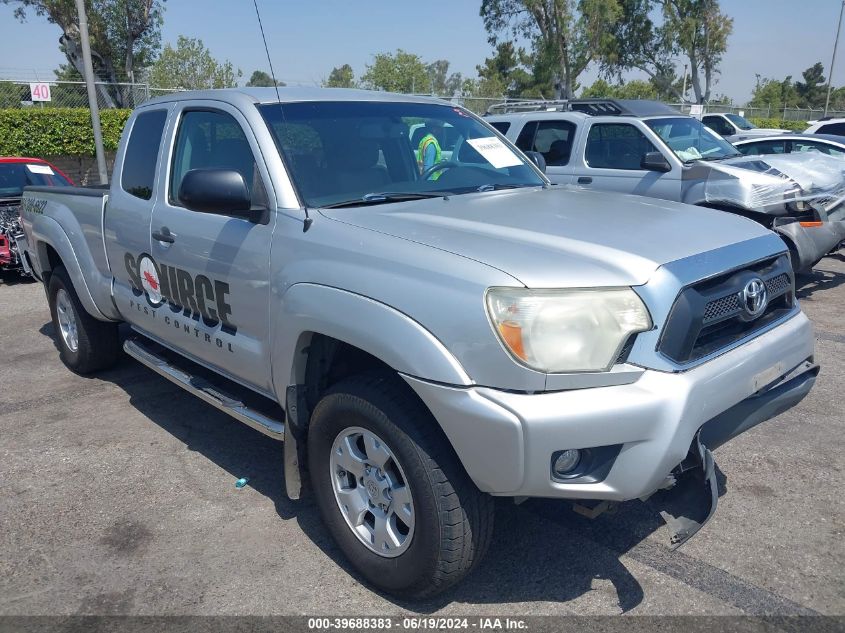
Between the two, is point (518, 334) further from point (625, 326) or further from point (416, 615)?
point (416, 615)

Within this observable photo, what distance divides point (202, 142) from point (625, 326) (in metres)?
2.59

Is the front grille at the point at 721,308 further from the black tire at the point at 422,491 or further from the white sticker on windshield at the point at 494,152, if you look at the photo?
the white sticker on windshield at the point at 494,152

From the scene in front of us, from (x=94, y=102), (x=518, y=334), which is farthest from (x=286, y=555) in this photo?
(x=94, y=102)

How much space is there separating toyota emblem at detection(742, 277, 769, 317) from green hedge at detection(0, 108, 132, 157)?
50.8 feet

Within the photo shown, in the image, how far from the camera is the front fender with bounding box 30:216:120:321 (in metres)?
4.87

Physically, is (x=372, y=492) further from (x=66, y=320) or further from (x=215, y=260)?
(x=66, y=320)

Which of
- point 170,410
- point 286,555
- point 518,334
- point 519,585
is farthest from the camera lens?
point 170,410

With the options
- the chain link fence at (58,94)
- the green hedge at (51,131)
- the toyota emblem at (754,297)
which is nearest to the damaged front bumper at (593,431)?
the toyota emblem at (754,297)

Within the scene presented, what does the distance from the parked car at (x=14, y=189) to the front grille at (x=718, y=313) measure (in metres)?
8.35

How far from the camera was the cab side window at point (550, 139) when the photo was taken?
9158 millimetres

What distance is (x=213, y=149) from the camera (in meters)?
Result: 3.89

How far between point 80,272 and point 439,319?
137 inches

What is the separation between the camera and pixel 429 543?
104 inches

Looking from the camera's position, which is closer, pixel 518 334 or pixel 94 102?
pixel 518 334
